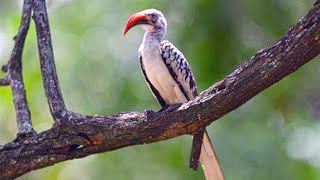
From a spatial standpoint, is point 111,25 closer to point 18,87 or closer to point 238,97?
point 18,87

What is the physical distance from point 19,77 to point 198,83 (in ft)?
4.66

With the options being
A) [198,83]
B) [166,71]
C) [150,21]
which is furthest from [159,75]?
[198,83]

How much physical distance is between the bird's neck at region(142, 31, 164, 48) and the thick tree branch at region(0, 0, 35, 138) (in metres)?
0.56

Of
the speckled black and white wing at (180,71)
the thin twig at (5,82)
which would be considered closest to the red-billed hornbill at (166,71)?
the speckled black and white wing at (180,71)

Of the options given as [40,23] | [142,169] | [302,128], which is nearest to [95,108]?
[142,169]

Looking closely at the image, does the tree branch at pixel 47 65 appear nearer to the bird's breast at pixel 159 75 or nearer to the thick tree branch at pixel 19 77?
the thick tree branch at pixel 19 77

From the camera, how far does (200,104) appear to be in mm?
3207

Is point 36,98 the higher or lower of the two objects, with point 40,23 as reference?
higher

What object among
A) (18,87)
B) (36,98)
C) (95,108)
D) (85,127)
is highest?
(36,98)

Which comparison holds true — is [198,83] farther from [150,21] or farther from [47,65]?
[47,65]

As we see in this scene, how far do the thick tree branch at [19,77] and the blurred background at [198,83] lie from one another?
132 centimetres

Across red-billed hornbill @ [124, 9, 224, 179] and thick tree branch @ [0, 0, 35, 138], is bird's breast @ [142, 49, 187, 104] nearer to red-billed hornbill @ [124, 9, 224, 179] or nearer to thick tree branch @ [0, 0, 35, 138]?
red-billed hornbill @ [124, 9, 224, 179]

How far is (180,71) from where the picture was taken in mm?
4188

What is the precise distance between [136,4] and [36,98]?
93 centimetres
